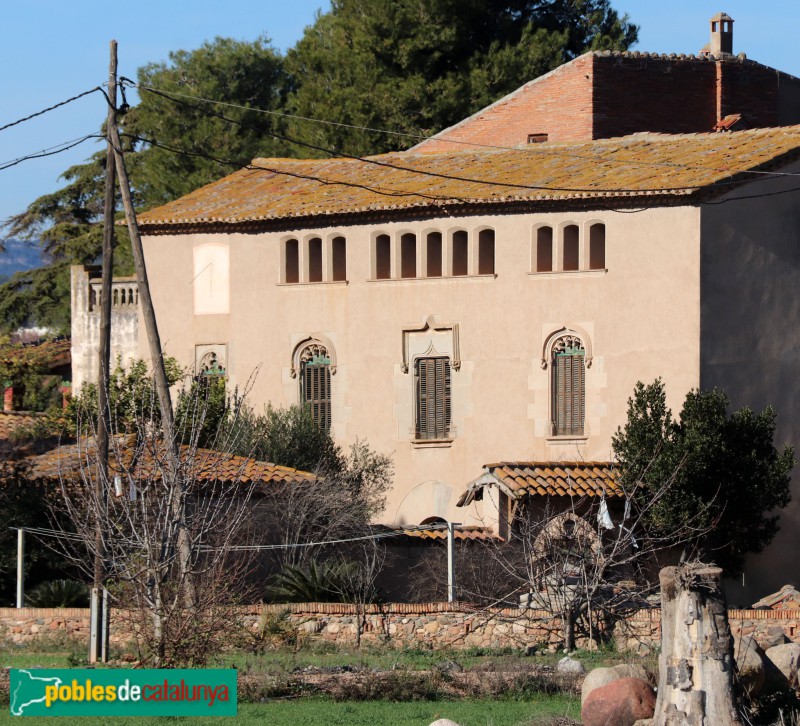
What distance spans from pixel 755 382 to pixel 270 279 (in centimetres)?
982

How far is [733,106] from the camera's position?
39.5m

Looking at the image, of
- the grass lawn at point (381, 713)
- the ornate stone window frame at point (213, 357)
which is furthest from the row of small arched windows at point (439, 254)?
the grass lawn at point (381, 713)

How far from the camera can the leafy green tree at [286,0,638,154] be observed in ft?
147

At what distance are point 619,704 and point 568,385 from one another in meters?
15.5

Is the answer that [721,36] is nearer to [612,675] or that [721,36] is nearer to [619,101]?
[619,101]

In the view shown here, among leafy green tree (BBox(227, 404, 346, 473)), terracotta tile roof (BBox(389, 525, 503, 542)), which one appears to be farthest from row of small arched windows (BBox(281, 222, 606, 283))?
terracotta tile roof (BBox(389, 525, 503, 542))

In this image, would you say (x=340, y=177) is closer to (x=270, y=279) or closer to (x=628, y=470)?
(x=270, y=279)

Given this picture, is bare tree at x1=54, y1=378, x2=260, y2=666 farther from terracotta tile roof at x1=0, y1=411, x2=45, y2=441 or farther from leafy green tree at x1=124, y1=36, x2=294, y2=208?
leafy green tree at x1=124, y1=36, x2=294, y2=208

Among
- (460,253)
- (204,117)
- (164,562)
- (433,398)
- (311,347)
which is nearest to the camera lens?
(164,562)

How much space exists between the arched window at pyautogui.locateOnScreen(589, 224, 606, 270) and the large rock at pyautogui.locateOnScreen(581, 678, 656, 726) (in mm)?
15618

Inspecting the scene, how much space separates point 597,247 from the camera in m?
31.3

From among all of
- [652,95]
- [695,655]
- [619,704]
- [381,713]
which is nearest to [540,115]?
[652,95]

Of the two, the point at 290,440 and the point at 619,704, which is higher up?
the point at 290,440

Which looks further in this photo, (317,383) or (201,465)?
(317,383)
